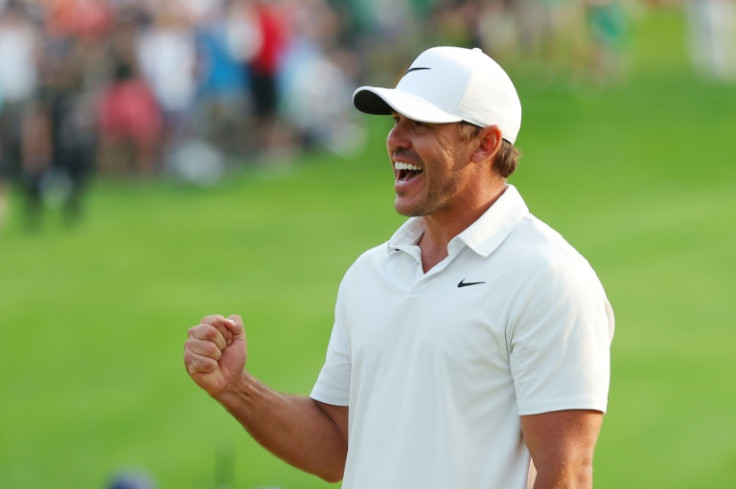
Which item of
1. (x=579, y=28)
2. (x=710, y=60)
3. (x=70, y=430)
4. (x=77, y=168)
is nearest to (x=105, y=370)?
(x=70, y=430)

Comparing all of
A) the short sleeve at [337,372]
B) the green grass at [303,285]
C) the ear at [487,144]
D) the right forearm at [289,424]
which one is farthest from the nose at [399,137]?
the green grass at [303,285]

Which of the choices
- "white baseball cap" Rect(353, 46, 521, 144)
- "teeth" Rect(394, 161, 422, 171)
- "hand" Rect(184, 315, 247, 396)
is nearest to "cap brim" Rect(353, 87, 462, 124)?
"white baseball cap" Rect(353, 46, 521, 144)

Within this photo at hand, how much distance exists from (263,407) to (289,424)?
0.07 m

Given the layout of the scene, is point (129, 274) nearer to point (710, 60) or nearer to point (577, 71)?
point (577, 71)

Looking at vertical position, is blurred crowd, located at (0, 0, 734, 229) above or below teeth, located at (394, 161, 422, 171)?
below

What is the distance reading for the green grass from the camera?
11.2 m

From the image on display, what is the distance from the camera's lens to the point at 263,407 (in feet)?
10.8

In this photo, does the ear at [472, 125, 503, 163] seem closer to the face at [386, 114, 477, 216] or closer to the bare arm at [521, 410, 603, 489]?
the face at [386, 114, 477, 216]

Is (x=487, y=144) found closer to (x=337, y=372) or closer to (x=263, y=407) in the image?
(x=337, y=372)

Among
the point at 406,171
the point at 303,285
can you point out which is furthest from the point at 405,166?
the point at 303,285

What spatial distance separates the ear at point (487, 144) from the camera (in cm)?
306

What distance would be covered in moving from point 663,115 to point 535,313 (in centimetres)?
1844

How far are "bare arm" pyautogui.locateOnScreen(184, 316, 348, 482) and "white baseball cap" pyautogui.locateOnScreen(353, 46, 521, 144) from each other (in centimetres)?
62

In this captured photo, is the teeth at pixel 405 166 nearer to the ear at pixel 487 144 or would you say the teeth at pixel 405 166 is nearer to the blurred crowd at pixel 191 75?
the ear at pixel 487 144
